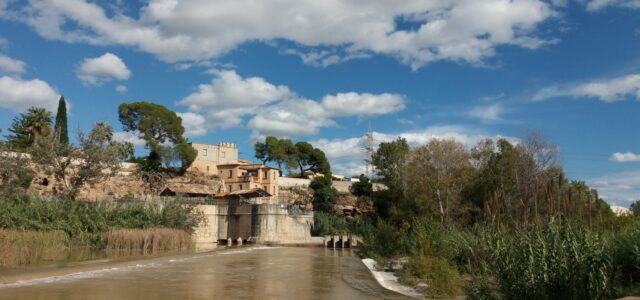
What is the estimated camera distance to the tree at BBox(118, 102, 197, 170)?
74.6m

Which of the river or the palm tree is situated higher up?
the palm tree

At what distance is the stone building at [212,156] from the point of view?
82.4 metres

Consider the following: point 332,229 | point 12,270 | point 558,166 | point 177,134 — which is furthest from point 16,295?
point 177,134

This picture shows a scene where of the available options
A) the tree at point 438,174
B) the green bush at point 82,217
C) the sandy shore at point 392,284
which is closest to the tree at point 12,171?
the green bush at point 82,217

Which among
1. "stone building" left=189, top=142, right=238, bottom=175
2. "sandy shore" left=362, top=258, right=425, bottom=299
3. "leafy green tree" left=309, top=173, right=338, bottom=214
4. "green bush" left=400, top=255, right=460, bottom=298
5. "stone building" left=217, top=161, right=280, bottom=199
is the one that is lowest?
"sandy shore" left=362, top=258, right=425, bottom=299

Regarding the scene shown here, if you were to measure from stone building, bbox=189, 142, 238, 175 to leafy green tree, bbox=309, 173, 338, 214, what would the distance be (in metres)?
19.7

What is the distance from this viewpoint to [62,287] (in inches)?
522

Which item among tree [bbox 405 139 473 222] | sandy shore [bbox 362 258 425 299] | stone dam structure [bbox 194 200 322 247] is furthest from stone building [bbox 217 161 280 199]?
sandy shore [bbox 362 258 425 299]

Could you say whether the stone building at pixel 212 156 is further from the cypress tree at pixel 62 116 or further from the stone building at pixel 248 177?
the cypress tree at pixel 62 116

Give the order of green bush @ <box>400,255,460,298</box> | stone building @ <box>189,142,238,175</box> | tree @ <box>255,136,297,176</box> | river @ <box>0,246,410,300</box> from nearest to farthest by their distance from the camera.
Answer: river @ <box>0,246,410,300</box>
green bush @ <box>400,255,460,298</box>
stone building @ <box>189,142,238,175</box>
tree @ <box>255,136,297,176</box>

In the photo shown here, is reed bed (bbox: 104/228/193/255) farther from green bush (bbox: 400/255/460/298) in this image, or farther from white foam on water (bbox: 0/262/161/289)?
green bush (bbox: 400/255/460/298)

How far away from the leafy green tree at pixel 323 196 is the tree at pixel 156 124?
1887 centimetres

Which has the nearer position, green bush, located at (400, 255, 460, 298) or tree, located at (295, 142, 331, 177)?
green bush, located at (400, 255, 460, 298)

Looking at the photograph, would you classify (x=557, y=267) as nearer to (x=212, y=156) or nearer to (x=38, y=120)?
(x=38, y=120)
